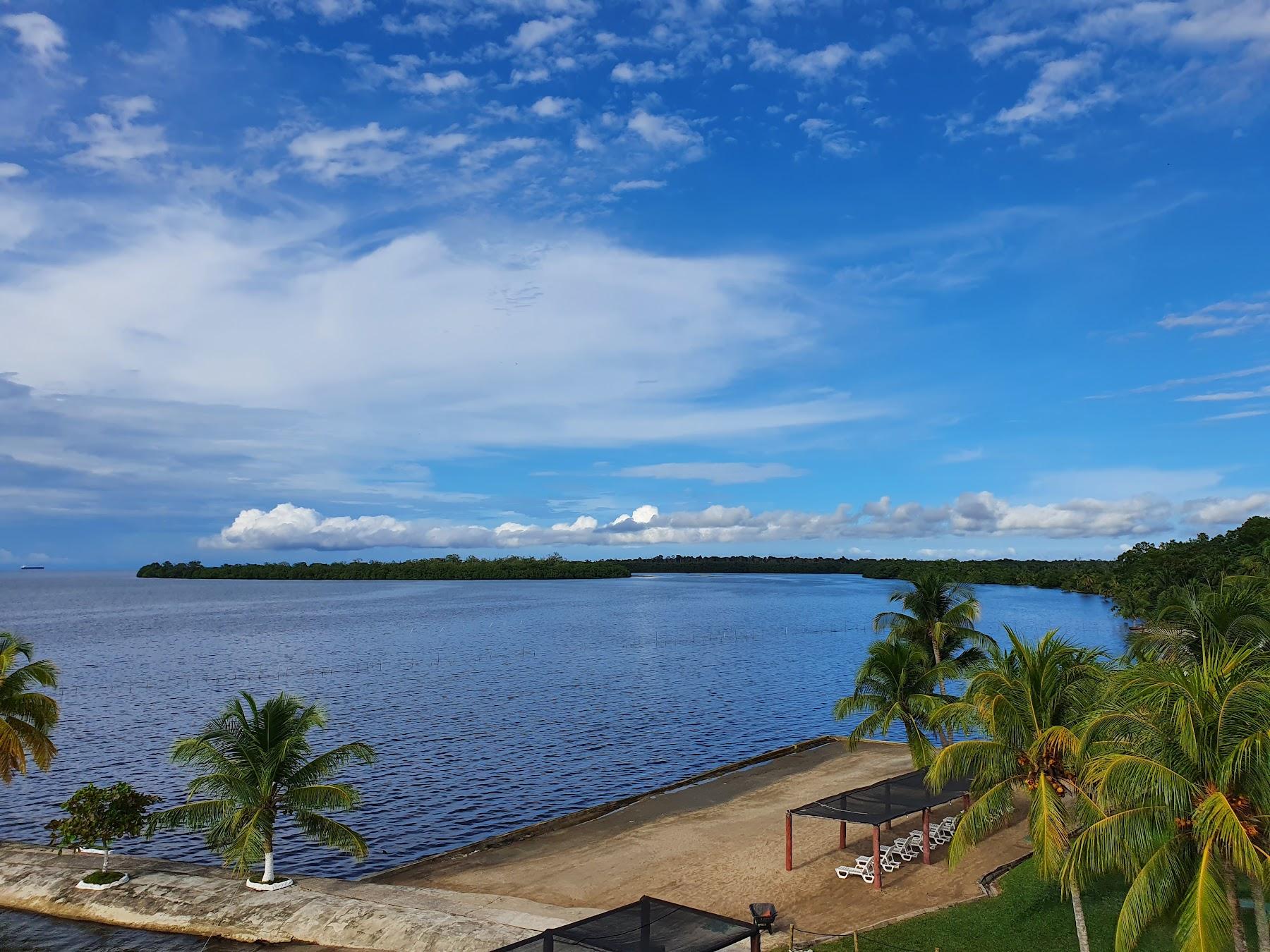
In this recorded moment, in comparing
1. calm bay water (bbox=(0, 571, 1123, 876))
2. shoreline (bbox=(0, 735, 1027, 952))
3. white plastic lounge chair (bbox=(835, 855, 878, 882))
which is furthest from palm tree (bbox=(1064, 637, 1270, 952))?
calm bay water (bbox=(0, 571, 1123, 876))

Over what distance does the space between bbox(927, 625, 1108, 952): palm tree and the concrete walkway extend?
36.8 feet

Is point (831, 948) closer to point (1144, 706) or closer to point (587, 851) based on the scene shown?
point (1144, 706)

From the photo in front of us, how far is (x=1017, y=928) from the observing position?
856 inches

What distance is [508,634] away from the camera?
115812 mm

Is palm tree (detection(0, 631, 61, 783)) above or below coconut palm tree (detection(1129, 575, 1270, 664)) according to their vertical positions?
below

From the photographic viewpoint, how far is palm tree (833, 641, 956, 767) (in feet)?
112

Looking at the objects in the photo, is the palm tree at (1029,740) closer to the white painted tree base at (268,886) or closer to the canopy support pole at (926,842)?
the canopy support pole at (926,842)

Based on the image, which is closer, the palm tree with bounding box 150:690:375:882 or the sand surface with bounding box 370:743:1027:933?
the sand surface with bounding box 370:743:1027:933

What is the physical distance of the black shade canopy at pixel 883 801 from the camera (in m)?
26.4

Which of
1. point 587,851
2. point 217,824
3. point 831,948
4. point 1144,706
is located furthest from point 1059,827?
point 217,824

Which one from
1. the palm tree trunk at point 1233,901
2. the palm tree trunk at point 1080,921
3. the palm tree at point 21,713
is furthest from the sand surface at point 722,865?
the palm tree at point 21,713

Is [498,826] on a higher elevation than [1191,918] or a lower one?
lower

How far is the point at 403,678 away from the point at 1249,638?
211ft

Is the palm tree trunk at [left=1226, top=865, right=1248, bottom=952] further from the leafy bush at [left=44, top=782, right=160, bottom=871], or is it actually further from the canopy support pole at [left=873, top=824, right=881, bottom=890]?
the leafy bush at [left=44, top=782, right=160, bottom=871]
